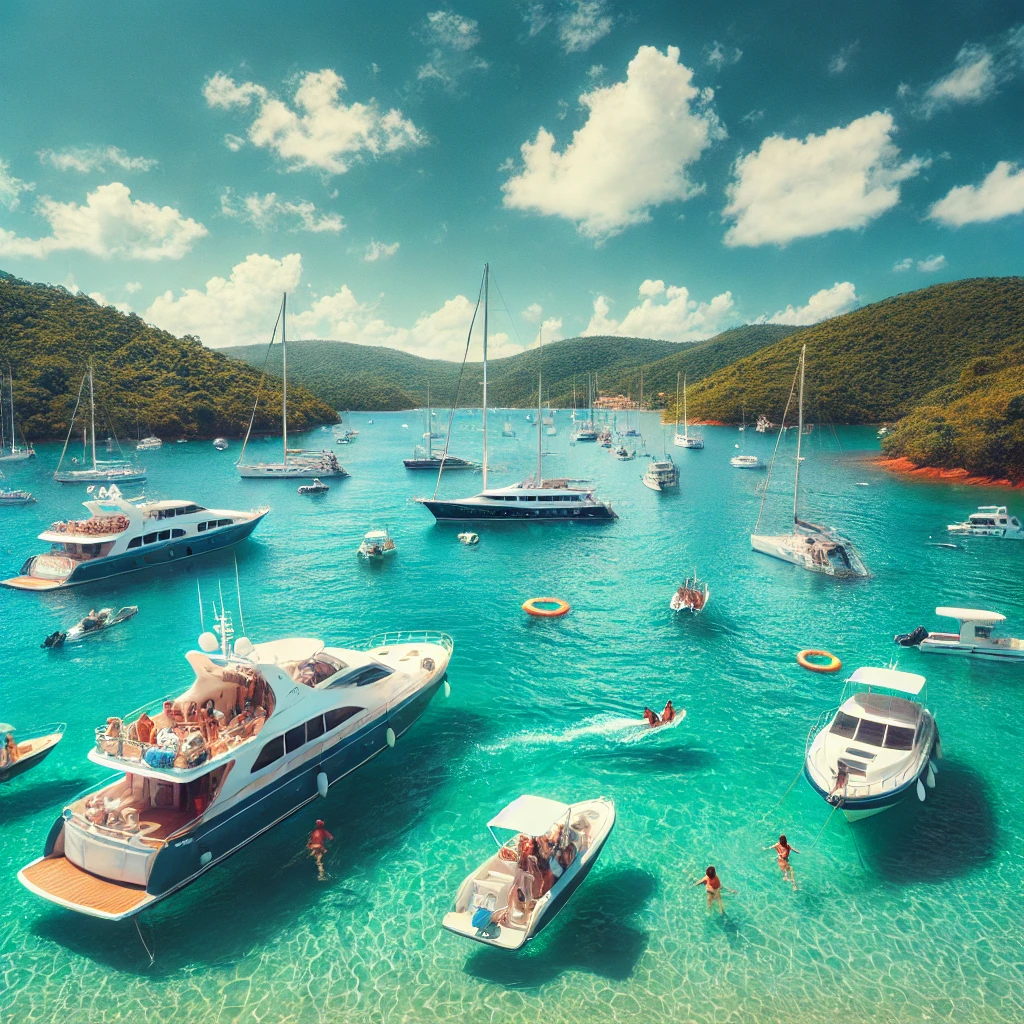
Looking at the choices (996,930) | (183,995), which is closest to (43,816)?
(183,995)

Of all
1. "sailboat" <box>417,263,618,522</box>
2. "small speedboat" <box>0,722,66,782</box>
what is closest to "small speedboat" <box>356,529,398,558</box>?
"sailboat" <box>417,263,618,522</box>

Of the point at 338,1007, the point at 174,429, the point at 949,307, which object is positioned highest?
the point at 949,307

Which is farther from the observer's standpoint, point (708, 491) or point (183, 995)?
point (708, 491)

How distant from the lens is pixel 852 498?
83.9 meters

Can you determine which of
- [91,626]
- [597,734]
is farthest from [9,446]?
[597,734]

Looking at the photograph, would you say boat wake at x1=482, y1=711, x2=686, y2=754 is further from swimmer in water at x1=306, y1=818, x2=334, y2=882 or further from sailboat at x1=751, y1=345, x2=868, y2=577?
sailboat at x1=751, y1=345, x2=868, y2=577

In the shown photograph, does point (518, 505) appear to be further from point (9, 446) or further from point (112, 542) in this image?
point (9, 446)

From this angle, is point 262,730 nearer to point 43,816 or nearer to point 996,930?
point 43,816

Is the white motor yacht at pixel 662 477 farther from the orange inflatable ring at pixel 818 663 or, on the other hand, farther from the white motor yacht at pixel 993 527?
the orange inflatable ring at pixel 818 663

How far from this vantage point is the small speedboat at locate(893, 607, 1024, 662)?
1345 inches

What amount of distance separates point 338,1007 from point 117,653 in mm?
27322

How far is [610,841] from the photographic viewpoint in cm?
2088

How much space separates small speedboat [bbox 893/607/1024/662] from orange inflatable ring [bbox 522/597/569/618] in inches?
829

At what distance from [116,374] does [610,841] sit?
177335 mm
